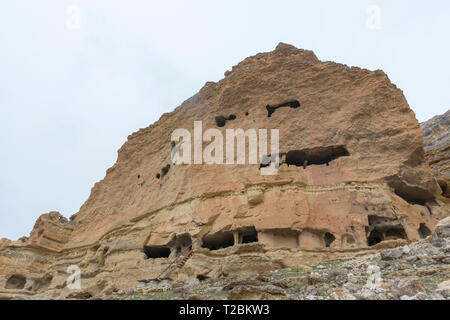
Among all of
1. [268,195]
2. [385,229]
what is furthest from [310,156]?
[385,229]

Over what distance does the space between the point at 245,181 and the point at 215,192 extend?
159 centimetres

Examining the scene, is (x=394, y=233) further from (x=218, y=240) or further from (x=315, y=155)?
(x=218, y=240)

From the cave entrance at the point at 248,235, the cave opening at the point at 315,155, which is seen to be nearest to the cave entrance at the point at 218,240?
the cave entrance at the point at 248,235

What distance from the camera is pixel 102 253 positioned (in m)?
24.9

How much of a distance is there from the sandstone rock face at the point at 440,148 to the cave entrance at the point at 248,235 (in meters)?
12.1

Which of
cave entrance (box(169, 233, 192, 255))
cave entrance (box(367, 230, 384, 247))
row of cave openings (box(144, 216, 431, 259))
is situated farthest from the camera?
cave entrance (box(169, 233, 192, 255))

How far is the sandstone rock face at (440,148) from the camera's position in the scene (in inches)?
1053

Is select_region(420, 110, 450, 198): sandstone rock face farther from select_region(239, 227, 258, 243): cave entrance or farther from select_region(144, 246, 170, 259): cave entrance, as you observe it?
select_region(144, 246, 170, 259): cave entrance

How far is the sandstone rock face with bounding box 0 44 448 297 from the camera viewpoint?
Answer: 61.7 feet

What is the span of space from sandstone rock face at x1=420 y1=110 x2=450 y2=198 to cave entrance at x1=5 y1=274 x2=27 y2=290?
25428mm

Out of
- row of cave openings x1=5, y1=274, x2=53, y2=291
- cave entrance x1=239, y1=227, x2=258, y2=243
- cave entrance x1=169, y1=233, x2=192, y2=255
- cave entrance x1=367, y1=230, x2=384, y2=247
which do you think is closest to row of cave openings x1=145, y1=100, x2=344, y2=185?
cave entrance x1=239, y1=227, x2=258, y2=243

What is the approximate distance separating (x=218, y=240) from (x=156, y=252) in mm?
4001

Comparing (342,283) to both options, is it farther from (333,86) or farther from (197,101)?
(197,101)
